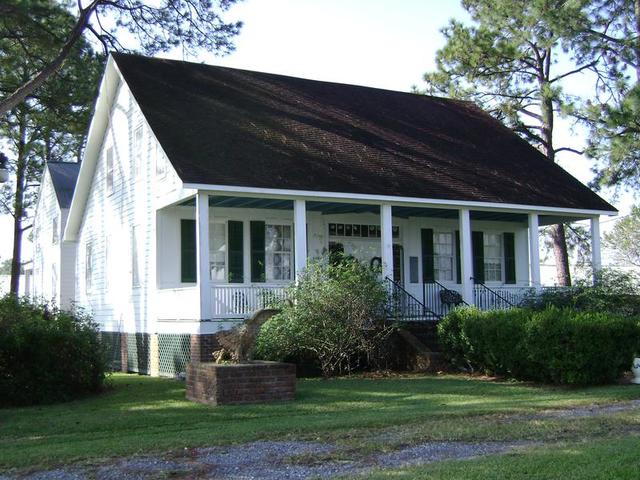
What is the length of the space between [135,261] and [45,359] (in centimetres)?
661

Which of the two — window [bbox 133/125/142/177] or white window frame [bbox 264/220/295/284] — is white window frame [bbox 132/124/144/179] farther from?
white window frame [bbox 264/220/295/284]

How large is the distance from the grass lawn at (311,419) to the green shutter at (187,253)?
437cm

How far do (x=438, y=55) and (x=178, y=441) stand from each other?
26111mm

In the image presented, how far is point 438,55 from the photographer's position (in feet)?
106

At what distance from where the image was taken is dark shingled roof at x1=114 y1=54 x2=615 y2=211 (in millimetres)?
17516

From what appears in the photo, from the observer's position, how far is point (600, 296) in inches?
765

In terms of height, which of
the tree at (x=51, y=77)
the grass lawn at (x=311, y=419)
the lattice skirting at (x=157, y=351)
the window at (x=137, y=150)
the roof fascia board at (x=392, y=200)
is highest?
the tree at (x=51, y=77)

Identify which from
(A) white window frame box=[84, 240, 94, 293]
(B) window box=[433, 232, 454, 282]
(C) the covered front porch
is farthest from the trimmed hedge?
(A) white window frame box=[84, 240, 94, 293]

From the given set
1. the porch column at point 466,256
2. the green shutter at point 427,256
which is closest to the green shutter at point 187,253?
the porch column at point 466,256

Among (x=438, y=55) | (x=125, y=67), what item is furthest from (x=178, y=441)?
(x=438, y=55)

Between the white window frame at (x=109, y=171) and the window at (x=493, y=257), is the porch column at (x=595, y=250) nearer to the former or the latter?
the window at (x=493, y=257)

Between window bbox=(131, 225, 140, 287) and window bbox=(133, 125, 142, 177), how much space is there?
1490 millimetres

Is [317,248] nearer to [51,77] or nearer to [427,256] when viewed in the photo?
[427,256]

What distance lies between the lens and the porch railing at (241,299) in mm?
16625
